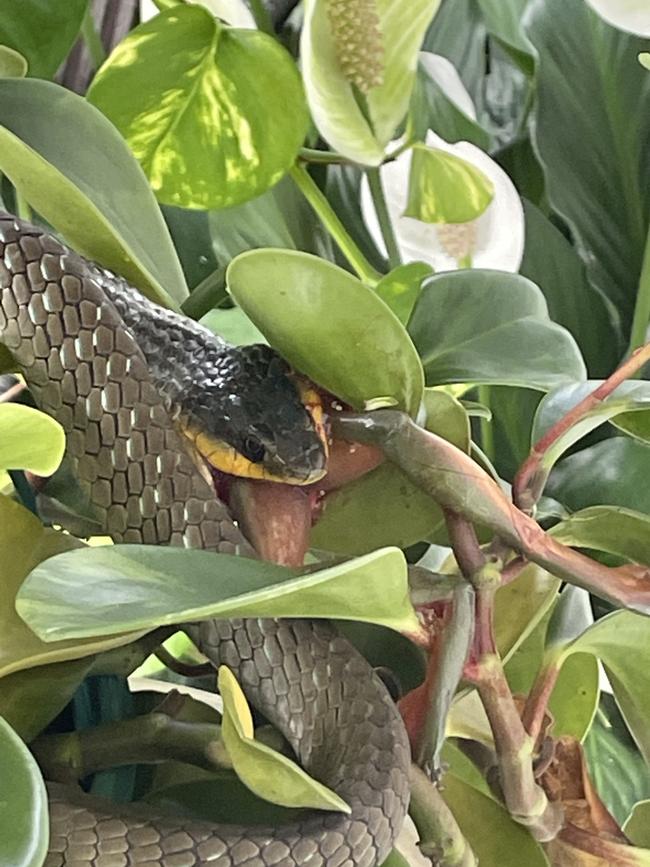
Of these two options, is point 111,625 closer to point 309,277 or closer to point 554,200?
point 309,277

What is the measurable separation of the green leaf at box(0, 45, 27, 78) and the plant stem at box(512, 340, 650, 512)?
0.95 feet

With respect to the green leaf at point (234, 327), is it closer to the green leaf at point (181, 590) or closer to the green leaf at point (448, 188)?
the green leaf at point (448, 188)

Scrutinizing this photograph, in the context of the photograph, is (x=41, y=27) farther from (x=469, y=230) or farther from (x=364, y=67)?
(x=469, y=230)

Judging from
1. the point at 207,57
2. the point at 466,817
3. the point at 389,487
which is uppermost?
the point at 207,57

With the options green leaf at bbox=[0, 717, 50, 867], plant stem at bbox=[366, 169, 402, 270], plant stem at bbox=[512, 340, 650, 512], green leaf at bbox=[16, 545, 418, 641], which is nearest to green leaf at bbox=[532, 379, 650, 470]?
plant stem at bbox=[512, 340, 650, 512]

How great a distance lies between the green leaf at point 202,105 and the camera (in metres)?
0.55

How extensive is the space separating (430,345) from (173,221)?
0.42 meters

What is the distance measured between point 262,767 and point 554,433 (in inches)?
6.4

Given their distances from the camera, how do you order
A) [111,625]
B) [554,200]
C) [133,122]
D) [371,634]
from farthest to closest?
[554,200] < [133,122] < [371,634] < [111,625]

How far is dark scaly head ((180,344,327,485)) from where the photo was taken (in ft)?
1.28

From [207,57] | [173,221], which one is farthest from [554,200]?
[207,57]

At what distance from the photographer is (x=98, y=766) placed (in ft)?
1.18

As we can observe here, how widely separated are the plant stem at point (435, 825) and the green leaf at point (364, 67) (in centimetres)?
42

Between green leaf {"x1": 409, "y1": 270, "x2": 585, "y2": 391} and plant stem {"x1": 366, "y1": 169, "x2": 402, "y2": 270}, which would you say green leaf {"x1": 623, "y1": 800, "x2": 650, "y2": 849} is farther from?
plant stem {"x1": 366, "y1": 169, "x2": 402, "y2": 270}
